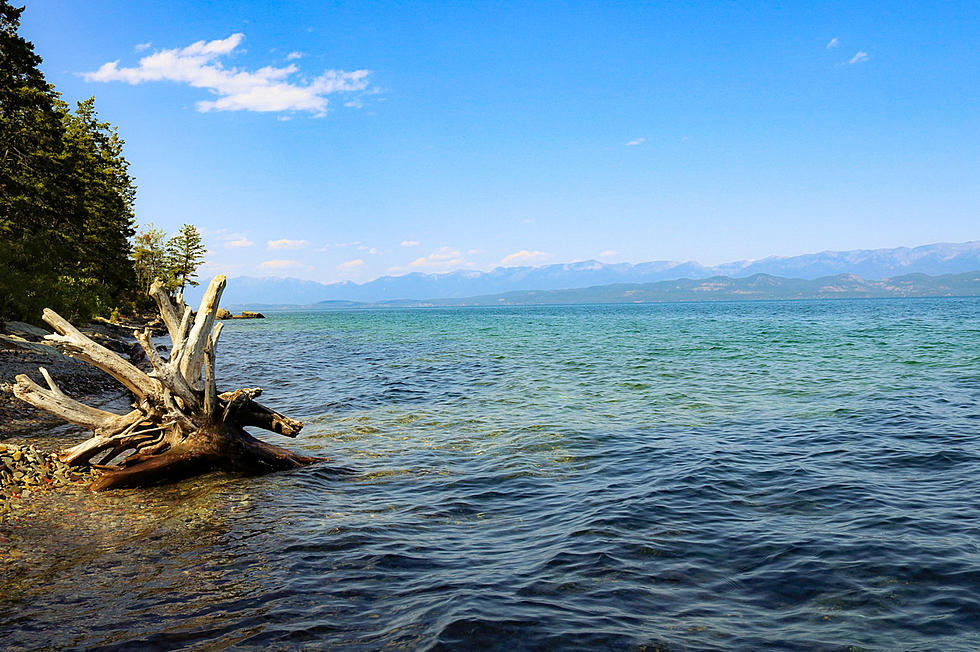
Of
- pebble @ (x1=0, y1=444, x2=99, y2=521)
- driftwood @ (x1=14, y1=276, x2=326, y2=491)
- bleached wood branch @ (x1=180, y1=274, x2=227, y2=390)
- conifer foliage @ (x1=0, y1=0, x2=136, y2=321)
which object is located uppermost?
conifer foliage @ (x1=0, y1=0, x2=136, y2=321)

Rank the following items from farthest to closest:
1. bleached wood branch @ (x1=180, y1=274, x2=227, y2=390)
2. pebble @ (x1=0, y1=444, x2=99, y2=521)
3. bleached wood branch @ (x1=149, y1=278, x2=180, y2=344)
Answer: bleached wood branch @ (x1=149, y1=278, x2=180, y2=344), bleached wood branch @ (x1=180, y1=274, x2=227, y2=390), pebble @ (x1=0, y1=444, x2=99, y2=521)

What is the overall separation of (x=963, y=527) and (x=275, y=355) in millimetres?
42625

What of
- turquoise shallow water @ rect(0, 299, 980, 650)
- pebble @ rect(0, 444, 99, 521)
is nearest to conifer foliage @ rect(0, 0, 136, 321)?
pebble @ rect(0, 444, 99, 521)

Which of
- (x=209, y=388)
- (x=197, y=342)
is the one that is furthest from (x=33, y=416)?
(x=209, y=388)

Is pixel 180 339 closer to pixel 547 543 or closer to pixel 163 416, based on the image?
pixel 163 416

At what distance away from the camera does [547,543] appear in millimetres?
8148

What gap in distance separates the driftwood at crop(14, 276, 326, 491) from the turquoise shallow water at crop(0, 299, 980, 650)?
19.9 inches

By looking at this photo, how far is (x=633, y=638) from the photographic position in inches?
221

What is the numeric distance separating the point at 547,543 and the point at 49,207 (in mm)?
45065

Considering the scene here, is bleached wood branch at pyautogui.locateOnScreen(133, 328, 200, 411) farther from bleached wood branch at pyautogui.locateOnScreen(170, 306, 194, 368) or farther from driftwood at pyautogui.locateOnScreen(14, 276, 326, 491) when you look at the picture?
bleached wood branch at pyautogui.locateOnScreen(170, 306, 194, 368)

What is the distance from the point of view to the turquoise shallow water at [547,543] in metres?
5.80

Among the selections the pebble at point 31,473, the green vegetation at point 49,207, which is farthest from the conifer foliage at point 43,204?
the pebble at point 31,473

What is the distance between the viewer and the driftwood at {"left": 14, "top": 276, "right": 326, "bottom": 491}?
427 inches

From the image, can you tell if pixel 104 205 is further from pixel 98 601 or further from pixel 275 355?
pixel 98 601
